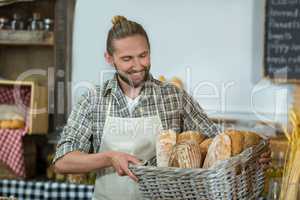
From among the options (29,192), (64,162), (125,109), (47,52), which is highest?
(47,52)

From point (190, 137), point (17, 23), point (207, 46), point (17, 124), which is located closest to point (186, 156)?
point (190, 137)

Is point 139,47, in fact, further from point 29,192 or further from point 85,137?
point 29,192

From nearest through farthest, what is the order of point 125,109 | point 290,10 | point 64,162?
point 64,162 < point 125,109 < point 290,10

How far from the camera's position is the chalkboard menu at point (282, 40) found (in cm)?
246

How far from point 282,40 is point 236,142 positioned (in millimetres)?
1053

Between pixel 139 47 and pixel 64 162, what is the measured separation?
0.44 metres

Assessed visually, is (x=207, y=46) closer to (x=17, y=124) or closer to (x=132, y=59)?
(x=132, y=59)

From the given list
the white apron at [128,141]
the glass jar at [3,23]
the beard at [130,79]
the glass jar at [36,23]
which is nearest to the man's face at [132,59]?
the beard at [130,79]

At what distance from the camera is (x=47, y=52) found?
2.74 metres

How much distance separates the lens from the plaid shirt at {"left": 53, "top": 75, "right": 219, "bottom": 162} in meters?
1.93

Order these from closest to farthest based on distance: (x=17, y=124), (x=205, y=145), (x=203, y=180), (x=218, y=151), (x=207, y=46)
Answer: (x=203, y=180), (x=218, y=151), (x=205, y=145), (x=207, y=46), (x=17, y=124)

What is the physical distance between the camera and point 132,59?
76.2 inches

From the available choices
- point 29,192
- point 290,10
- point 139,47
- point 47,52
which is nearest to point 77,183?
point 29,192

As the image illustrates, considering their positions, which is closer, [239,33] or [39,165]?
[239,33]
